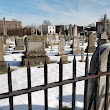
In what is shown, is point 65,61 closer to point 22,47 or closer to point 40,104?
→ point 40,104

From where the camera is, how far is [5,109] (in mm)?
5023

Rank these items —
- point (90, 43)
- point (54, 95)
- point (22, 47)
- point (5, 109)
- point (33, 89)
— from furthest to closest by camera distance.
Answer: point (22, 47) < point (90, 43) < point (54, 95) < point (5, 109) < point (33, 89)

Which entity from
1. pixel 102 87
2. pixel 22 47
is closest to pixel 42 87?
pixel 102 87

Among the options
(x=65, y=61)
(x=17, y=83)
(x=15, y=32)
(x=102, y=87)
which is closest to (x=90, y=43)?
(x=65, y=61)

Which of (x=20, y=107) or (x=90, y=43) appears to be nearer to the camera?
(x=20, y=107)

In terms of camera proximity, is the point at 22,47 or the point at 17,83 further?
the point at 22,47

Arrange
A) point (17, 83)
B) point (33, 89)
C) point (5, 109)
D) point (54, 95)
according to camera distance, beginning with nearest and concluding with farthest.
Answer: point (33, 89) < point (5, 109) < point (54, 95) < point (17, 83)

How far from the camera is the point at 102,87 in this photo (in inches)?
113

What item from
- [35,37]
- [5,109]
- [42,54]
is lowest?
[5,109]

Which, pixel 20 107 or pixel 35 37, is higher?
pixel 35 37

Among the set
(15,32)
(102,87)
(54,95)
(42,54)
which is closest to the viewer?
(102,87)

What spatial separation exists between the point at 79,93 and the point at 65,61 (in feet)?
21.2

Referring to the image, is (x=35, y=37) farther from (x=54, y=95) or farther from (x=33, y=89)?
(x=33, y=89)

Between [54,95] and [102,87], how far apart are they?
324cm
